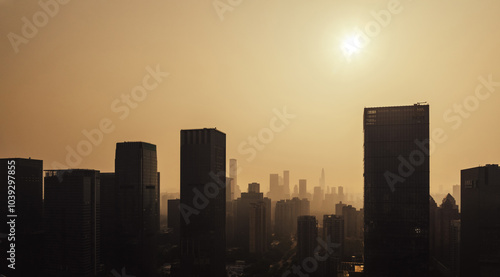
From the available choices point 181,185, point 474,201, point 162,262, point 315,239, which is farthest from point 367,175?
point 162,262

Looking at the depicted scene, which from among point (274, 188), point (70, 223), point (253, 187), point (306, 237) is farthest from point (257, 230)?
point (274, 188)

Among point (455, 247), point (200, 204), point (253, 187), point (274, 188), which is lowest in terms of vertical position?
point (274, 188)

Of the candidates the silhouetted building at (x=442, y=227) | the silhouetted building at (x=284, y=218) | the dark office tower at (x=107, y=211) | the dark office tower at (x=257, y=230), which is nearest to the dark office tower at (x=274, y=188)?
the silhouetted building at (x=284, y=218)

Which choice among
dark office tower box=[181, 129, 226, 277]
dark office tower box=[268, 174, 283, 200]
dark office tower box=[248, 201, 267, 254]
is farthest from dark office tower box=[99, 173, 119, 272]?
dark office tower box=[268, 174, 283, 200]

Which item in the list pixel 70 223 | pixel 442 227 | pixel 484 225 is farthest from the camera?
pixel 442 227

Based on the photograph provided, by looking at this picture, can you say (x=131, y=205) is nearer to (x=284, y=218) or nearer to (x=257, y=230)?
(x=257, y=230)

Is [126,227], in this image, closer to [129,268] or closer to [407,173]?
[129,268]
